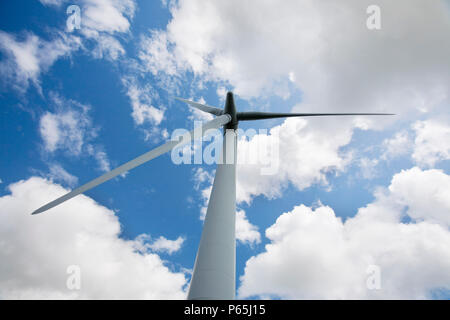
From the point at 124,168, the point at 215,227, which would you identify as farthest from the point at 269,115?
the point at 124,168

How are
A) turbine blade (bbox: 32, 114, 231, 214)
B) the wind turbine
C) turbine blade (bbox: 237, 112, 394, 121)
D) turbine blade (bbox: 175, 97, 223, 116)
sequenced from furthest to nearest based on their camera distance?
1. turbine blade (bbox: 175, 97, 223, 116)
2. turbine blade (bbox: 237, 112, 394, 121)
3. turbine blade (bbox: 32, 114, 231, 214)
4. the wind turbine

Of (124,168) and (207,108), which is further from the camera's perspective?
(207,108)

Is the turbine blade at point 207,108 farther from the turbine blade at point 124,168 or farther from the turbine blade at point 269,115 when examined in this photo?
the turbine blade at point 124,168

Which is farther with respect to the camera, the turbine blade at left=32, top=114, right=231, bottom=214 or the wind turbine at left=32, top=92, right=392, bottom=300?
the turbine blade at left=32, top=114, right=231, bottom=214

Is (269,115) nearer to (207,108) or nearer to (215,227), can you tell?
(207,108)

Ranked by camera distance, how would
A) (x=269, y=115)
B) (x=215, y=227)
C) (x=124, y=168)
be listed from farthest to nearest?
(x=269, y=115) → (x=124, y=168) → (x=215, y=227)

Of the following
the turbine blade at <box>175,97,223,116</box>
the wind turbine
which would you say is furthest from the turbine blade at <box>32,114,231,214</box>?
the turbine blade at <box>175,97,223,116</box>

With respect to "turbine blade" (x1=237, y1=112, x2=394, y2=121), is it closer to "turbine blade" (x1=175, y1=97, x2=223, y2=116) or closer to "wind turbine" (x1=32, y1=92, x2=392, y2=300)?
"turbine blade" (x1=175, y1=97, x2=223, y2=116)

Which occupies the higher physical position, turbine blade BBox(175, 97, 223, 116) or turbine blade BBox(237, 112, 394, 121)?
turbine blade BBox(175, 97, 223, 116)

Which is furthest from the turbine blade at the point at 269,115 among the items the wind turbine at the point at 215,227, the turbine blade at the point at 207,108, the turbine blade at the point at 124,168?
the turbine blade at the point at 124,168
